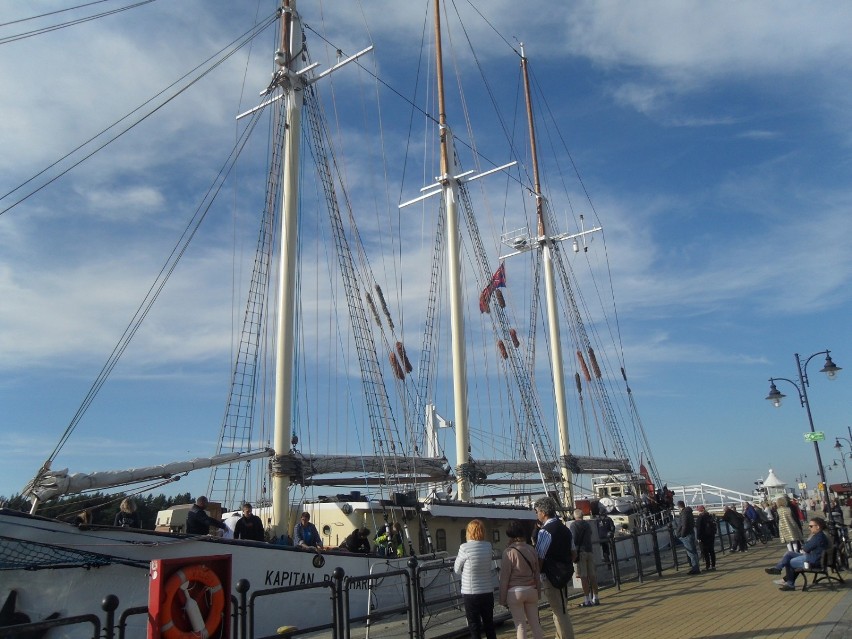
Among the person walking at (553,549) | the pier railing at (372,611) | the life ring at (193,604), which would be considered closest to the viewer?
the pier railing at (372,611)

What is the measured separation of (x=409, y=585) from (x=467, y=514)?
867 centimetres

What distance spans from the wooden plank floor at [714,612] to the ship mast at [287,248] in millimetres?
6618

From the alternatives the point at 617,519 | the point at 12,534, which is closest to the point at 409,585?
the point at 12,534

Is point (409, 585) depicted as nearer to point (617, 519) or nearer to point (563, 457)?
point (617, 519)

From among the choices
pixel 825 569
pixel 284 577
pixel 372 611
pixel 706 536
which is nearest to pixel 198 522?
pixel 284 577

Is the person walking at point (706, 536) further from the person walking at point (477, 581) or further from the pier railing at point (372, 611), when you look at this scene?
the person walking at point (477, 581)

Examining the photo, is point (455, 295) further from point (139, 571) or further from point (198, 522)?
point (139, 571)

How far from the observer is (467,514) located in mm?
17469

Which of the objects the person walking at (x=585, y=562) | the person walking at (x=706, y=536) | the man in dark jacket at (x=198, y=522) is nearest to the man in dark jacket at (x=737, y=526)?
the person walking at (x=706, y=536)

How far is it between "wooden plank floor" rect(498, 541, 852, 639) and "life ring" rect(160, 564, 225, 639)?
4985 mm

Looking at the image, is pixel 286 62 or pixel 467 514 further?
pixel 286 62

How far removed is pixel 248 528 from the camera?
41.2 feet

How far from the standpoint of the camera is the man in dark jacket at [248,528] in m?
12.5

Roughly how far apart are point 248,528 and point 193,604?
6341mm
